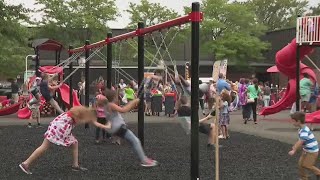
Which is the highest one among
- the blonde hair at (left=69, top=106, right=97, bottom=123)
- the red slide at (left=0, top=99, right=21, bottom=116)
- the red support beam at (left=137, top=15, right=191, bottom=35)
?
the red support beam at (left=137, top=15, right=191, bottom=35)

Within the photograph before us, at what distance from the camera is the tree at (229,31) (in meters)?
43.8

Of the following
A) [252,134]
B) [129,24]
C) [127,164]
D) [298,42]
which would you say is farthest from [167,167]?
[129,24]

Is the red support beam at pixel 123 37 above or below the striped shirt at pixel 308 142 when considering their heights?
above

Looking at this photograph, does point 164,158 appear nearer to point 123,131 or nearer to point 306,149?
point 123,131

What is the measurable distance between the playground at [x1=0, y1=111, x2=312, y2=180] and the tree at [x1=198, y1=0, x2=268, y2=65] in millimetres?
Answer: 27658

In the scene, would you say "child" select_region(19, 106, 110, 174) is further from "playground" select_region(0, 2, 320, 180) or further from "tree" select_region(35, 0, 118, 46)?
"tree" select_region(35, 0, 118, 46)

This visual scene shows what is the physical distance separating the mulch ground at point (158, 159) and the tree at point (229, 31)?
2877 cm

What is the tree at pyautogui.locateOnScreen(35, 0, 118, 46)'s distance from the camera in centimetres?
3894

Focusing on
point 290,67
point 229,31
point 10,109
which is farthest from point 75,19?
point 290,67

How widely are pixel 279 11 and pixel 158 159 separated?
73.5 m

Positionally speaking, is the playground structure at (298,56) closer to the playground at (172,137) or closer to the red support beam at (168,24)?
the playground at (172,137)

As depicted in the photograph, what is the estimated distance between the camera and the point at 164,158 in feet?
35.9

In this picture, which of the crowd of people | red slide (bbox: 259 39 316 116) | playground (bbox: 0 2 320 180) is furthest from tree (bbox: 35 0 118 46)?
red slide (bbox: 259 39 316 116)

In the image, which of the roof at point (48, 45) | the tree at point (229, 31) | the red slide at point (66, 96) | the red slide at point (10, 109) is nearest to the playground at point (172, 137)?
the red slide at point (66, 96)
